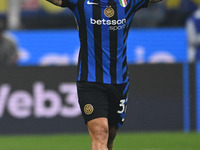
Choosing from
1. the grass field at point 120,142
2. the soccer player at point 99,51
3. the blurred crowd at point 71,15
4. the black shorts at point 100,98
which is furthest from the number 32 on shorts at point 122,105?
the blurred crowd at point 71,15

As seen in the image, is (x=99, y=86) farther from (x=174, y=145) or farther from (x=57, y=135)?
(x=57, y=135)

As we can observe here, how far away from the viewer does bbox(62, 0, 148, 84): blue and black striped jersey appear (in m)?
6.02

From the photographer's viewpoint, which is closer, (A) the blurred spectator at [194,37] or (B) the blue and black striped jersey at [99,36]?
(B) the blue and black striped jersey at [99,36]

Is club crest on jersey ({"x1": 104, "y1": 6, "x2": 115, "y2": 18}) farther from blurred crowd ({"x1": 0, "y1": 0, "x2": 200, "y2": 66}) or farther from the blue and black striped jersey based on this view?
blurred crowd ({"x1": 0, "y1": 0, "x2": 200, "y2": 66})

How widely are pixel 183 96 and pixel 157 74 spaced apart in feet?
1.93

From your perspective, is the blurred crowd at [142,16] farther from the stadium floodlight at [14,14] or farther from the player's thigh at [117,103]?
the player's thigh at [117,103]

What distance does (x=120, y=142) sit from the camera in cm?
995

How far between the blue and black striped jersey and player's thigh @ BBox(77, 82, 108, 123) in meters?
0.07

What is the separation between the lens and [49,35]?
599 inches

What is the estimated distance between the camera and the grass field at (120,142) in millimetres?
9375

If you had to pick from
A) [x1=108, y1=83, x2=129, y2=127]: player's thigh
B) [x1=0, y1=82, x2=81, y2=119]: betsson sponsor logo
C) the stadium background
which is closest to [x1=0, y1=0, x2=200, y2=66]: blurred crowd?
the stadium background

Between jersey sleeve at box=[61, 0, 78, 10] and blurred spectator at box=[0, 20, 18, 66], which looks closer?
jersey sleeve at box=[61, 0, 78, 10]

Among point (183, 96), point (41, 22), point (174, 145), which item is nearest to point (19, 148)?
point (174, 145)

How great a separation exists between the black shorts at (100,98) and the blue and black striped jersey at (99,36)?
6 cm
